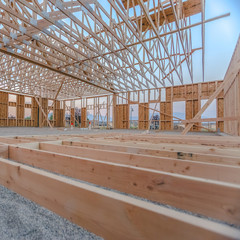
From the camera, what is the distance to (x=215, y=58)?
10836mm

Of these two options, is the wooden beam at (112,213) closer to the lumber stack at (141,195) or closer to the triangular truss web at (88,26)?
the lumber stack at (141,195)

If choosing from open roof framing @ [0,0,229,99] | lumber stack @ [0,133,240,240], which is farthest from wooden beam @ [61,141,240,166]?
open roof framing @ [0,0,229,99]

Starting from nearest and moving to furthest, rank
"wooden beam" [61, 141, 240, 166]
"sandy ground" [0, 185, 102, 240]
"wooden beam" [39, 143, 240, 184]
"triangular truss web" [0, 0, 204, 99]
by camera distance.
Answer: "sandy ground" [0, 185, 102, 240], "wooden beam" [39, 143, 240, 184], "wooden beam" [61, 141, 240, 166], "triangular truss web" [0, 0, 204, 99]

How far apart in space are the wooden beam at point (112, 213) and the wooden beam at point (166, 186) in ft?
0.83

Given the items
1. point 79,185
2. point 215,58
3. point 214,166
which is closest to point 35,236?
point 79,185

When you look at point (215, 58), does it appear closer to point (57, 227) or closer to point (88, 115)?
point (57, 227)

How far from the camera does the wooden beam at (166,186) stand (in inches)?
29.4

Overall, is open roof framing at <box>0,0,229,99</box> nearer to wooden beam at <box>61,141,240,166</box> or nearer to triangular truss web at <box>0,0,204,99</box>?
triangular truss web at <box>0,0,204,99</box>

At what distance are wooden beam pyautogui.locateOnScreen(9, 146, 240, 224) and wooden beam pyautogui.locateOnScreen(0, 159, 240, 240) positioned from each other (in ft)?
0.83

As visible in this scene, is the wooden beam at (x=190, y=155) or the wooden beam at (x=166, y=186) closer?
the wooden beam at (x=166, y=186)

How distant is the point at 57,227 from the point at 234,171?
1.43 meters

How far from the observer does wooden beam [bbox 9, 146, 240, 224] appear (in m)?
0.75

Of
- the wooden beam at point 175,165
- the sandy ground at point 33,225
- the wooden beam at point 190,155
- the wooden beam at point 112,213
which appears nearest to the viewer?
the wooden beam at point 112,213

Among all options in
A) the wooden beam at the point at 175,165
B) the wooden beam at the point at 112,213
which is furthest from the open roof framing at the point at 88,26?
the wooden beam at the point at 112,213
